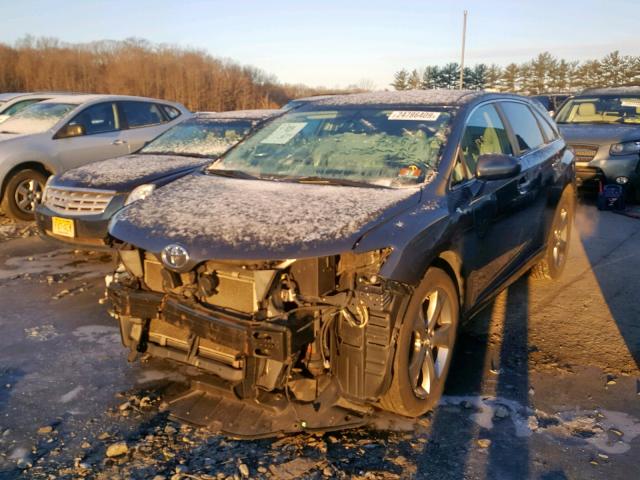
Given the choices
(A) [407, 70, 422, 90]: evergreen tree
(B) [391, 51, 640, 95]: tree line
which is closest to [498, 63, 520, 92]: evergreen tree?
(B) [391, 51, 640, 95]: tree line

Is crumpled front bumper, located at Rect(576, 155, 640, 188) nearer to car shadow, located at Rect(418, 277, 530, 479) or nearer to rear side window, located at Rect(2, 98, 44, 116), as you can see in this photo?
car shadow, located at Rect(418, 277, 530, 479)

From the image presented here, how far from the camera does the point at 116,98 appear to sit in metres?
8.91

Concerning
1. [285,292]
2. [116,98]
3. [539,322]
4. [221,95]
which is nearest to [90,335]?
[285,292]

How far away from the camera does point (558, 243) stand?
556cm

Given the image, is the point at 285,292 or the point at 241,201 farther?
the point at 241,201

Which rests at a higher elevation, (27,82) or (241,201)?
(27,82)

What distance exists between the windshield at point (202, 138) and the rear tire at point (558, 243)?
3.78 m

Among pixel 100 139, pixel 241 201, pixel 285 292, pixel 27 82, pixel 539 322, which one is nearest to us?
pixel 285 292

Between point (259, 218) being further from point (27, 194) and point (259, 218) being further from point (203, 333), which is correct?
point (27, 194)

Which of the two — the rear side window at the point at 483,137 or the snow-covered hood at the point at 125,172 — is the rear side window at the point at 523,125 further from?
the snow-covered hood at the point at 125,172

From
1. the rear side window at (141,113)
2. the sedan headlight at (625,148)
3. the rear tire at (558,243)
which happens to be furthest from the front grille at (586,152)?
the rear side window at (141,113)

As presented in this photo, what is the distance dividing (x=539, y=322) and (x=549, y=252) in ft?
3.54

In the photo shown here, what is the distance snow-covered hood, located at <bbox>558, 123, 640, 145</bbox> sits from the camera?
29.3 ft

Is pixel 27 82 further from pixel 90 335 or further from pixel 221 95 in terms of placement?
pixel 90 335
